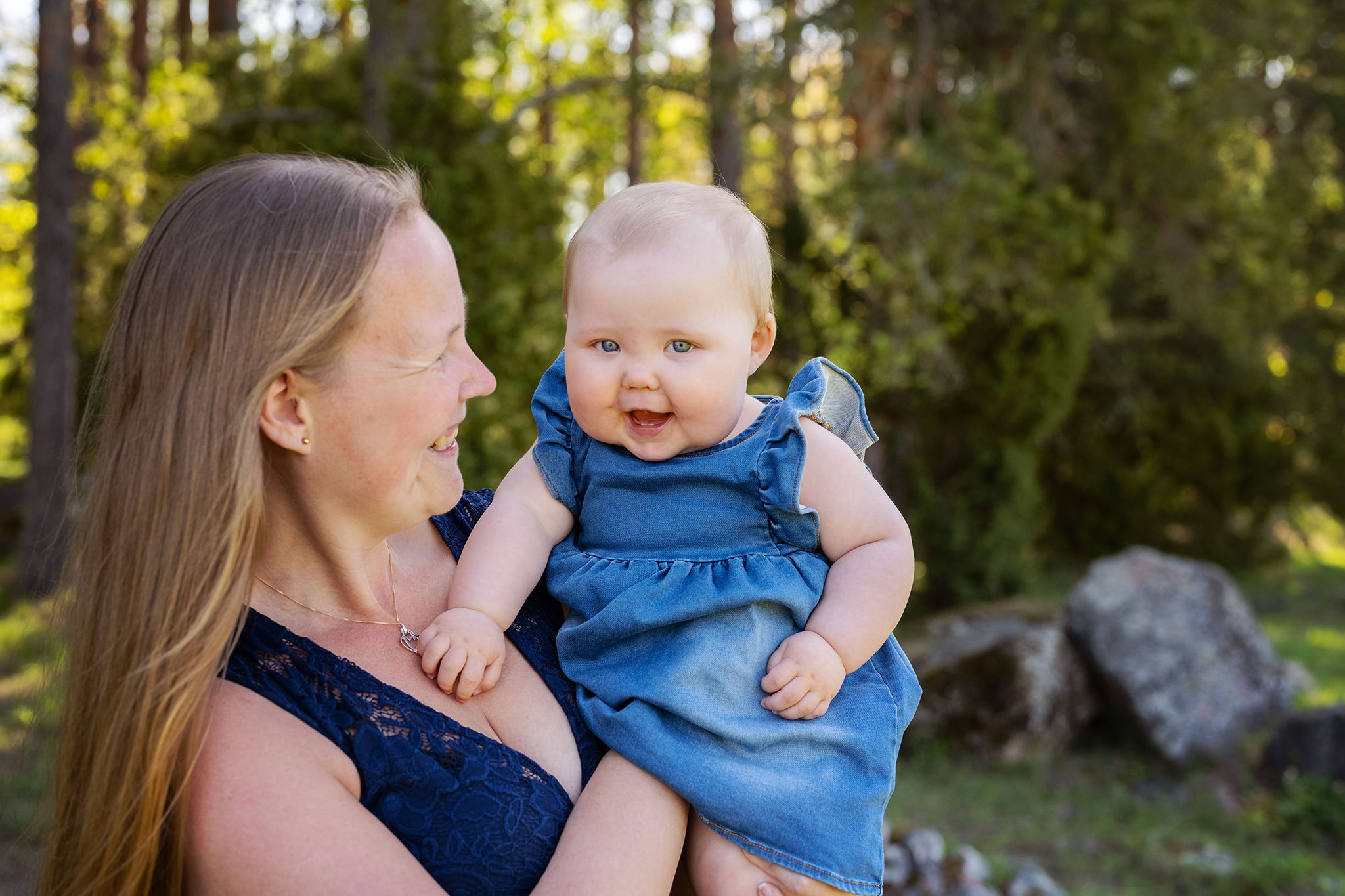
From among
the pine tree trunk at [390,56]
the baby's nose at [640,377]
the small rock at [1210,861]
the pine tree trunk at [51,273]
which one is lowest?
the small rock at [1210,861]

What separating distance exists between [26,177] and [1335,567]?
1761 cm

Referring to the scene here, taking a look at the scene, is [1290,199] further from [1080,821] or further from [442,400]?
[442,400]

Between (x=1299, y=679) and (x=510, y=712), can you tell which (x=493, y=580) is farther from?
(x=1299, y=679)

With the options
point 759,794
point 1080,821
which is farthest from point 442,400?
point 1080,821

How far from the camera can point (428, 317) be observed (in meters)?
1.53

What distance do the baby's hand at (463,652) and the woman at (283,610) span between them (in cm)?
3

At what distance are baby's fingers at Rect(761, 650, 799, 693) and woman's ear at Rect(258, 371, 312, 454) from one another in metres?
0.73

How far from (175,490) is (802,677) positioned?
35.2 inches

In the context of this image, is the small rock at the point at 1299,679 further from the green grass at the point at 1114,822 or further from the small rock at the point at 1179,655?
the green grass at the point at 1114,822

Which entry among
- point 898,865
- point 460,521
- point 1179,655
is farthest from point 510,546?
point 1179,655

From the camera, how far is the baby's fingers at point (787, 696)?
1.55m

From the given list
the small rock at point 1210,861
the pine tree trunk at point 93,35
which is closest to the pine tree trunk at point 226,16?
the pine tree trunk at point 93,35

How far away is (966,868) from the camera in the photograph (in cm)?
496

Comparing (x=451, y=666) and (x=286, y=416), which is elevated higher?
(x=286, y=416)
